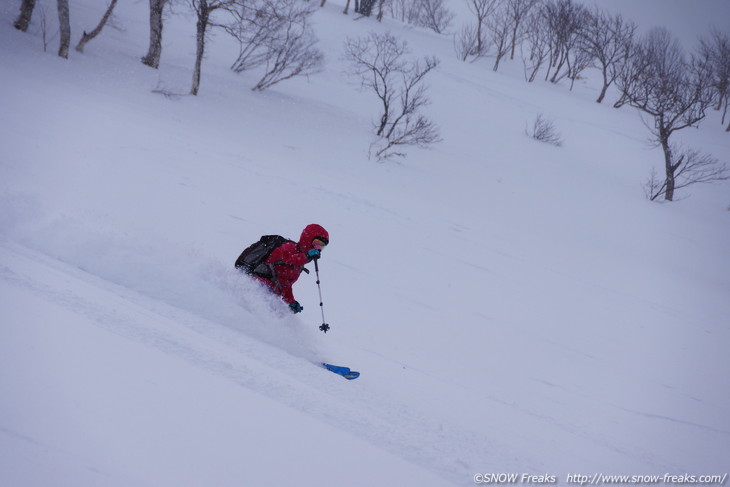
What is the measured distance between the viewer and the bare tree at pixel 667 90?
21277mm

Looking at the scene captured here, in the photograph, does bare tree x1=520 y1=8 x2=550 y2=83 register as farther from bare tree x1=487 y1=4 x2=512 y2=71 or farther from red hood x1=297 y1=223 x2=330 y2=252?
red hood x1=297 y1=223 x2=330 y2=252

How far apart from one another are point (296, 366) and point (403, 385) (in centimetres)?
160

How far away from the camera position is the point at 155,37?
672 inches

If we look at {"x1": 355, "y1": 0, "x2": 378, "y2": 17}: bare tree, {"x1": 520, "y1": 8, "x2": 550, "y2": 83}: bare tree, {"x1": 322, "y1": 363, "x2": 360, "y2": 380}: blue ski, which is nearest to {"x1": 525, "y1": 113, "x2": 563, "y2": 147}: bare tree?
{"x1": 520, "y1": 8, "x2": 550, "y2": 83}: bare tree

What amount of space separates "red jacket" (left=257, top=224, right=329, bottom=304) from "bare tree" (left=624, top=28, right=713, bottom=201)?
70.5 ft

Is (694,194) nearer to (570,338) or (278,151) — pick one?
(570,338)

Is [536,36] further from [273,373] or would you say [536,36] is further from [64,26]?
[273,373]

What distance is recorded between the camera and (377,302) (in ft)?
25.9

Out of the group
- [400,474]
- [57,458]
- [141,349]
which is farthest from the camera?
[141,349]

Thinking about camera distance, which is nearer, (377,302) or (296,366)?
(296,366)

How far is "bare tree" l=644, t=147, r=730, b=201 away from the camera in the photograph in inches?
827

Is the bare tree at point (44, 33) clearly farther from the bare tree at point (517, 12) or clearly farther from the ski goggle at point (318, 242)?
the bare tree at point (517, 12)

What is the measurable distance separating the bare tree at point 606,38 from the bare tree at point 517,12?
17.6ft

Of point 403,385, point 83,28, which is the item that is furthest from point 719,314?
point 83,28
